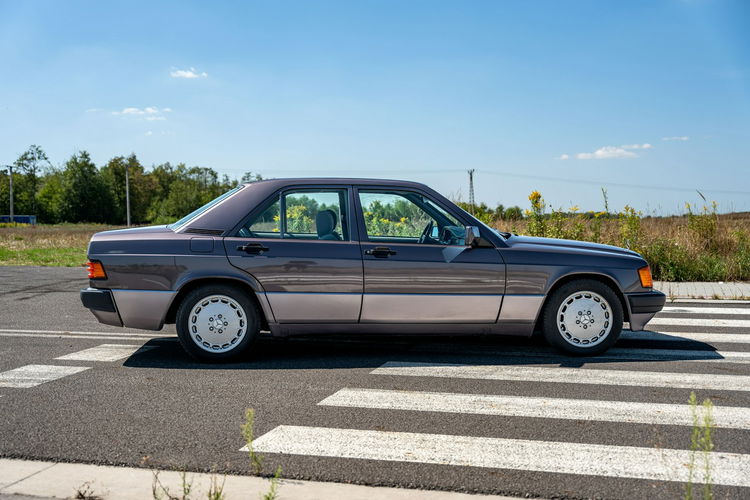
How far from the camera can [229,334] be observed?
6.30 meters

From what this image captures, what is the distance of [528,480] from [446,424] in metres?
1.00

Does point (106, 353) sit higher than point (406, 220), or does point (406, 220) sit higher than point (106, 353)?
point (406, 220)

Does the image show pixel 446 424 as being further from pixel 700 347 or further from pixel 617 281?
pixel 700 347

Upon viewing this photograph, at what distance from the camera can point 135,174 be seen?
125m

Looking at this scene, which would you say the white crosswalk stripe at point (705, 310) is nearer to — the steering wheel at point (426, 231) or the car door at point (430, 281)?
the car door at point (430, 281)

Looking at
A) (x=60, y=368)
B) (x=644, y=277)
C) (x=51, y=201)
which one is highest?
(x=51, y=201)

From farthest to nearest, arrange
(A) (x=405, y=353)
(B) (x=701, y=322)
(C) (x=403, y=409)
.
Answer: (B) (x=701, y=322) < (A) (x=405, y=353) < (C) (x=403, y=409)

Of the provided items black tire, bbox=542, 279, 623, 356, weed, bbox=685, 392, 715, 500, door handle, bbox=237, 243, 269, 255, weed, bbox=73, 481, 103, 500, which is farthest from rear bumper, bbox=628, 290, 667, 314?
weed, bbox=73, 481, 103, 500

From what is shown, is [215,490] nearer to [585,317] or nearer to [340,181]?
[340,181]

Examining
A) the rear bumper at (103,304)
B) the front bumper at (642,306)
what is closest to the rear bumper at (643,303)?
the front bumper at (642,306)

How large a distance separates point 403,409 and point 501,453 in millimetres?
1052

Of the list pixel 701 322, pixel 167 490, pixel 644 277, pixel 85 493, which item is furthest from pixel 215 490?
pixel 701 322

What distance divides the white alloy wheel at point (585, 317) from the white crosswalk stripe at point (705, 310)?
349 cm

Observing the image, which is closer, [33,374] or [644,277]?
[33,374]
